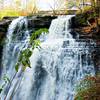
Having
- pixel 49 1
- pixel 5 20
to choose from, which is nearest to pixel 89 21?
pixel 5 20

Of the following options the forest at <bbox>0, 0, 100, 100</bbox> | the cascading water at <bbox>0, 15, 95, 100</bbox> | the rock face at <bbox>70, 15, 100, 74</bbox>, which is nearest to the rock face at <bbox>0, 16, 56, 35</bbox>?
the forest at <bbox>0, 0, 100, 100</bbox>

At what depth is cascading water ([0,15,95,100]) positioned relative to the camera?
31.4 ft

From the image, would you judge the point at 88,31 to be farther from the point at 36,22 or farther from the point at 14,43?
the point at 14,43

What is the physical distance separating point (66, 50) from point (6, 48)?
3487 mm

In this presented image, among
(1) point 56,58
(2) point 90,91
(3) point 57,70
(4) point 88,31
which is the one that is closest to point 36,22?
(4) point 88,31

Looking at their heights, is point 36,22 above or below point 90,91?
above

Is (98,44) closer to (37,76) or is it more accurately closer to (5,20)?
(37,76)

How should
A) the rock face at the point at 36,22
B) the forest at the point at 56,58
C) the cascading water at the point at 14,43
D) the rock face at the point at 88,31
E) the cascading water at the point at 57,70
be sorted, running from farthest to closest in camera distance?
the rock face at the point at 36,22, the cascading water at the point at 14,43, the rock face at the point at 88,31, the cascading water at the point at 57,70, the forest at the point at 56,58

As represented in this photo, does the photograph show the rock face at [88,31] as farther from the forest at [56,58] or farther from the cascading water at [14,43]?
the cascading water at [14,43]

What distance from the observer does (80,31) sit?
11820 millimetres

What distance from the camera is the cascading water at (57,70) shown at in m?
9.57

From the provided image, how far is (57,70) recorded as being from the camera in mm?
10133

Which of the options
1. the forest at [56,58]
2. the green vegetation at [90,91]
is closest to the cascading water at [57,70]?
the forest at [56,58]

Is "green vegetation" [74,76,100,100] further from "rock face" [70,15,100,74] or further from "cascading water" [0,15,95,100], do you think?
"rock face" [70,15,100,74]
